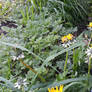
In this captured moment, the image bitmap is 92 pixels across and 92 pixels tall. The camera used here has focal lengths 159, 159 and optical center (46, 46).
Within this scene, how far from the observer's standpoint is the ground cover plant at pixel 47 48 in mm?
1263

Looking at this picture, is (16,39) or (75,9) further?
(75,9)

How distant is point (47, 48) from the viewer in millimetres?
1869

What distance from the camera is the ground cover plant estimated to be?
1.26 m

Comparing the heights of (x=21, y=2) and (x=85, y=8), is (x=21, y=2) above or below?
above

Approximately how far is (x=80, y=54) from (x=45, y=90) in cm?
55

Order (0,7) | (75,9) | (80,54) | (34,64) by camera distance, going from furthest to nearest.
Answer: (0,7) → (75,9) → (34,64) → (80,54)

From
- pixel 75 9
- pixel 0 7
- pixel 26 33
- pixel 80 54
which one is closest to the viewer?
pixel 80 54

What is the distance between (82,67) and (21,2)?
187 centimetres

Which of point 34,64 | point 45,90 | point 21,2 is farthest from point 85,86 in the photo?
point 21,2

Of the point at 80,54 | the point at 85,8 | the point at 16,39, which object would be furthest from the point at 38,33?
the point at 85,8

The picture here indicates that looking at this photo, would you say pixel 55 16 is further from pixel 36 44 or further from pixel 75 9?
pixel 36 44

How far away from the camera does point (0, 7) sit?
9.41ft

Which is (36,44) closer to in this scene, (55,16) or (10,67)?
(10,67)

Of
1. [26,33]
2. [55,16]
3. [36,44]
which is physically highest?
[55,16]
